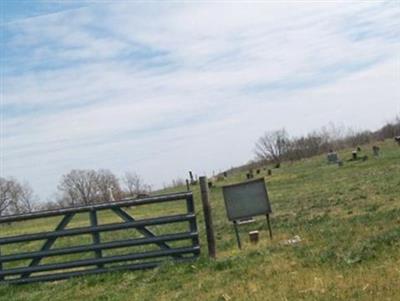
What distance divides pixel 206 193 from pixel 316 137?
101 metres

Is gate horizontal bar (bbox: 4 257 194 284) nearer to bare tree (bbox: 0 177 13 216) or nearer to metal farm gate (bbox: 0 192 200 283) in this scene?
metal farm gate (bbox: 0 192 200 283)

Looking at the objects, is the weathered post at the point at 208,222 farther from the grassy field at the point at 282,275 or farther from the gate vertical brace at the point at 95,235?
the gate vertical brace at the point at 95,235


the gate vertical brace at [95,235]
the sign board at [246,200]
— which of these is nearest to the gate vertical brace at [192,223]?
the sign board at [246,200]

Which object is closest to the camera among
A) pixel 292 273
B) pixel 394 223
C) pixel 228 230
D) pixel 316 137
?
pixel 292 273

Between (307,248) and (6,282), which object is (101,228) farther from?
(307,248)

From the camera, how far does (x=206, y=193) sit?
36.8 feet

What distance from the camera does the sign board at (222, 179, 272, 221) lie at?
40.8ft

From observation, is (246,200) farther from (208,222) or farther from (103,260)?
(103,260)

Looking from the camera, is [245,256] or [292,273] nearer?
[292,273]

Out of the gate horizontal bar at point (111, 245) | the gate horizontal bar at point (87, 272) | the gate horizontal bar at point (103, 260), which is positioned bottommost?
the gate horizontal bar at point (87, 272)

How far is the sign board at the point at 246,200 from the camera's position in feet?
40.8

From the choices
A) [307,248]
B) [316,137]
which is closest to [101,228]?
[307,248]

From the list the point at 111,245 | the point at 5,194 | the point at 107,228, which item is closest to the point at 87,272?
the point at 111,245

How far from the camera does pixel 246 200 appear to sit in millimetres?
12508
